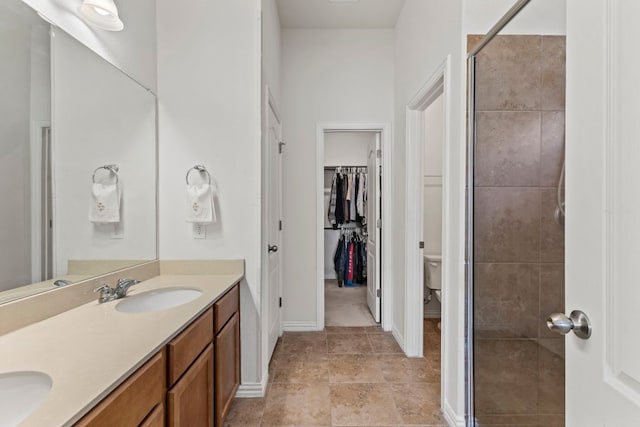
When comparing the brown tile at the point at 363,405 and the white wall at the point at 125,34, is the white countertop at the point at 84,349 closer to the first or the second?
the brown tile at the point at 363,405

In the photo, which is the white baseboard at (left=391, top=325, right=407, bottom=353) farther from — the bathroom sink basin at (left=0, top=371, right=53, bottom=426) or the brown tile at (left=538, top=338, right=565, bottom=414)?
the bathroom sink basin at (left=0, top=371, right=53, bottom=426)

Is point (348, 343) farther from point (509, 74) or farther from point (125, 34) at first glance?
point (125, 34)

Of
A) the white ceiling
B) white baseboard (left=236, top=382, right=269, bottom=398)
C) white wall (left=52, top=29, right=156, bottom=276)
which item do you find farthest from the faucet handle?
the white ceiling

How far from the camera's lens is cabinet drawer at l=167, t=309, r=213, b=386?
1.09 meters

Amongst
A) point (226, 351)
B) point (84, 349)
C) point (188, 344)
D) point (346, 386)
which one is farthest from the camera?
point (346, 386)

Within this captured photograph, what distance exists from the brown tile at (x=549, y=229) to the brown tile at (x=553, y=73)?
1.23ft

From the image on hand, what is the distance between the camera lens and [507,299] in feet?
5.12

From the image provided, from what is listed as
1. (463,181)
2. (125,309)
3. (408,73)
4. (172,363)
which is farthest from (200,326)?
(408,73)

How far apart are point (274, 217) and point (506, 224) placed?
1.66 metres

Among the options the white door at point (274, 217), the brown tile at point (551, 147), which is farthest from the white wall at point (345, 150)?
the brown tile at point (551, 147)

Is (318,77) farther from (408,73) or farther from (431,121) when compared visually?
(431,121)

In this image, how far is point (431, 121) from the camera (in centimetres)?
328

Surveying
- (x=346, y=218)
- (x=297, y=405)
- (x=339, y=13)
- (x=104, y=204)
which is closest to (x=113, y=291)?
(x=104, y=204)

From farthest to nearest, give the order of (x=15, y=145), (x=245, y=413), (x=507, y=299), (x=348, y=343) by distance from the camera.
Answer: (x=348, y=343) < (x=245, y=413) < (x=507, y=299) < (x=15, y=145)
